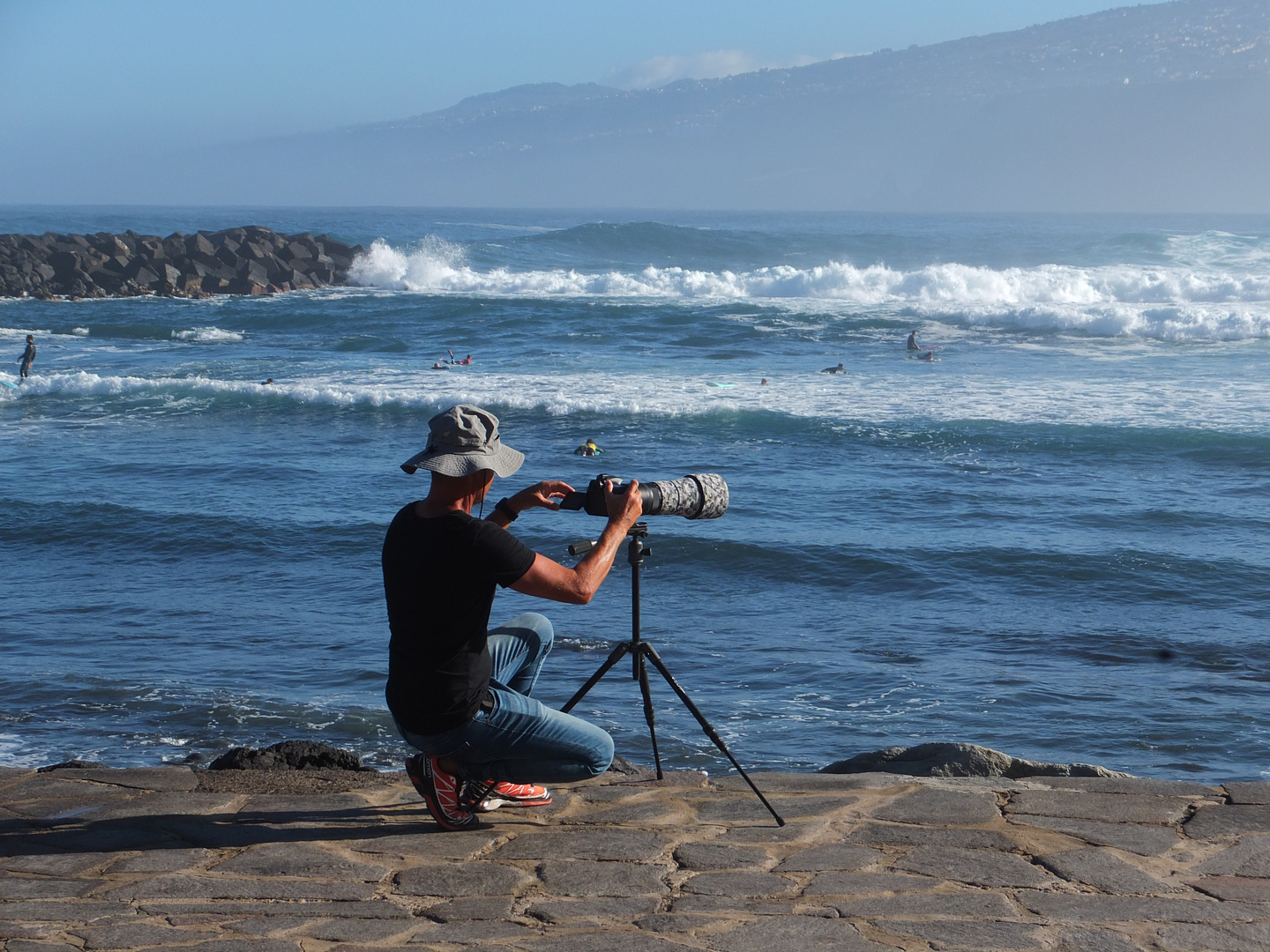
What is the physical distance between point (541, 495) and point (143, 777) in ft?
5.88

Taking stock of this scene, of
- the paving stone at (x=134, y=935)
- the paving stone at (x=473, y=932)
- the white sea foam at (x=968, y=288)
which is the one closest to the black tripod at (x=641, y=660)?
the paving stone at (x=473, y=932)

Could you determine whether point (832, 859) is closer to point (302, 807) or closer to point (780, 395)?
point (302, 807)

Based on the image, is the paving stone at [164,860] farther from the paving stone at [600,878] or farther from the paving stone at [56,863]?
the paving stone at [600,878]

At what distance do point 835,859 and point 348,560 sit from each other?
6.77 m

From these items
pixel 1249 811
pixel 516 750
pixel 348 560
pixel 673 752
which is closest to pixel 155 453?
pixel 348 560

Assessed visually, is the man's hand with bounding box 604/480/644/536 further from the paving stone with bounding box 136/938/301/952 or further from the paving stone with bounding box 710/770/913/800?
the paving stone with bounding box 136/938/301/952

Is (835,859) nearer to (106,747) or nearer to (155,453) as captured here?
(106,747)

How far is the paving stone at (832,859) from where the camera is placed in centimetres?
319

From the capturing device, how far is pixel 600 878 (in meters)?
3.12

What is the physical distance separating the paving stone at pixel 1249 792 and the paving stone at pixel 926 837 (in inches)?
34.8

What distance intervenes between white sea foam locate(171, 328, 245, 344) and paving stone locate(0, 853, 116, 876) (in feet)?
79.4

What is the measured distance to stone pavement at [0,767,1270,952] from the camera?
2.77m

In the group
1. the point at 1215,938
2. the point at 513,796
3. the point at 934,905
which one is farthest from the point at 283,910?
the point at 1215,938

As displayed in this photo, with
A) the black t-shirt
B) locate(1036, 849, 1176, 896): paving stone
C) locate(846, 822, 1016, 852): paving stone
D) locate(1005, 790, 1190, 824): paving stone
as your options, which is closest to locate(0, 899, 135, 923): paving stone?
the black t-shirt
